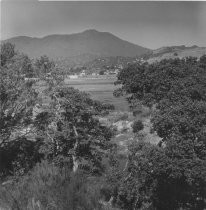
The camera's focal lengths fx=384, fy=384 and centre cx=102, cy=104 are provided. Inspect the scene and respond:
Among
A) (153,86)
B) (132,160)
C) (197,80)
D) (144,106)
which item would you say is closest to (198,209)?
(132,160)

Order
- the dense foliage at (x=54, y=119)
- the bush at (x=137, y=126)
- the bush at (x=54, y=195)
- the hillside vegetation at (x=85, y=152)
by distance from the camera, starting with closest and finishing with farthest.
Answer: the bush at (x=54, y=195), the hillside vegetation at (x=85, y=152), the dense foliage at (x=54, y=119), the bush at (x=137, y=126)

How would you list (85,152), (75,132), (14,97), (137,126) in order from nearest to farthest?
1. (75,132)
2. (85,152)
3. (14,97)
4. (137,126)

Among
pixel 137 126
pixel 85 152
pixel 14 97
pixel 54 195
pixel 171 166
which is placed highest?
pixel 14 97

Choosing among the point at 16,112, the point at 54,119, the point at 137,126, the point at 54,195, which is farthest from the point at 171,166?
the point at 137,126

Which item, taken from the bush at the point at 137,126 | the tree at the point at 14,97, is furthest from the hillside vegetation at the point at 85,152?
the bush at the point at 137,126

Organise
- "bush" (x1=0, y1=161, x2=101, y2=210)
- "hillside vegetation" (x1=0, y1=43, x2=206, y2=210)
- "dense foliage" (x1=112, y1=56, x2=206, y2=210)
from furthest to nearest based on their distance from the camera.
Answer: "dense foliage" (x1=112, y1=56, x2=206, y2=210), "hillside vegetation" (x1=0, y1=43, x2=206, y2=210), "bush" (x1=0, y1=161, x2=101, y2=210)

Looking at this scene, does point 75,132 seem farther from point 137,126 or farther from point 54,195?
point 137,126

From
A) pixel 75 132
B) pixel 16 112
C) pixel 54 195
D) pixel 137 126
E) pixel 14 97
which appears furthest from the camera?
pixel 137 126

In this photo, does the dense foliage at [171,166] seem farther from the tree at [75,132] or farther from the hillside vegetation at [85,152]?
the tree at [75,132]

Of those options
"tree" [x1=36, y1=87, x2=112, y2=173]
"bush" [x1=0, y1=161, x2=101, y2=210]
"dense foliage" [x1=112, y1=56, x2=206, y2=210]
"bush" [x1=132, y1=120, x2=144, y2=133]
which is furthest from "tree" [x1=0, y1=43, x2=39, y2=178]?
"bush" [x1=132, y1=120, x2=144, y2=133]

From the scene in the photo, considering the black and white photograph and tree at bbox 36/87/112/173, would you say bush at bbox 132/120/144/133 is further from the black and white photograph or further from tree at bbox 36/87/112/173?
tree at bbox 36/87/112/173

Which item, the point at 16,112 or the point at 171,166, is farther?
→ the point at 16,112

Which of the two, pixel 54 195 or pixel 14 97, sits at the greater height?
pixel 14 97

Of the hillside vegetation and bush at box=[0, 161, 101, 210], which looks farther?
the hillside vegetation
